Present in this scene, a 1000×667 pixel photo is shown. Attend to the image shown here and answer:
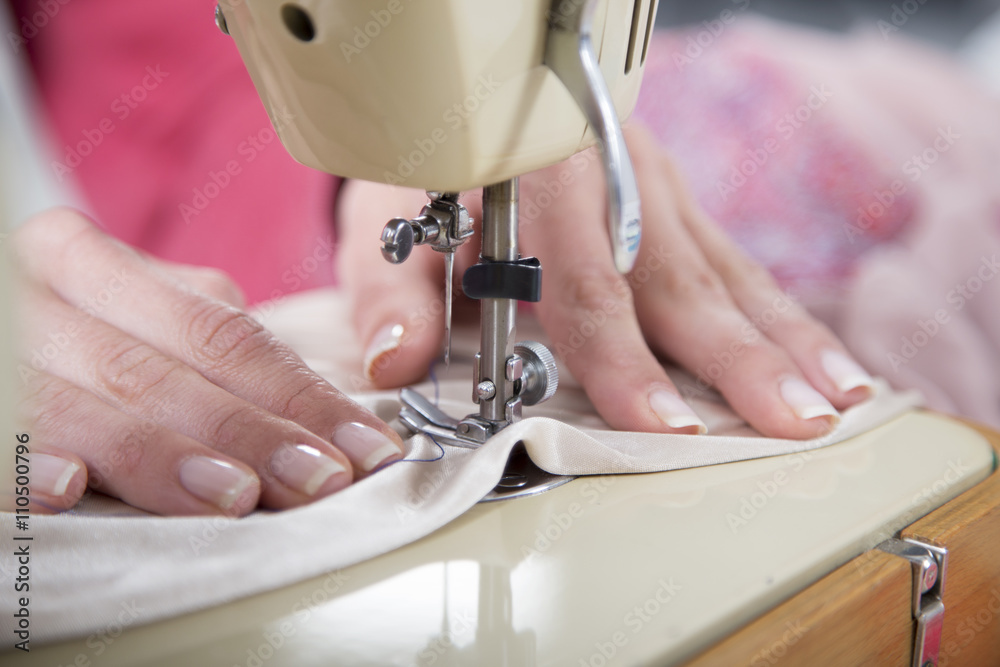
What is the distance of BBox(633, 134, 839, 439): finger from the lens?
67cm

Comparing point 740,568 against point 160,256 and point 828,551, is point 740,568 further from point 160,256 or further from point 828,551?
point 160,256

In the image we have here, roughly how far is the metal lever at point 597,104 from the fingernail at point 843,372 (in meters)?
0.34

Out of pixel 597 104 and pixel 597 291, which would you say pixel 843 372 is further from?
pixel 597 104

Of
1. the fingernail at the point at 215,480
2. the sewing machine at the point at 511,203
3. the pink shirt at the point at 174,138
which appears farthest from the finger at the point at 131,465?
the pink shirt at the point at 174,138

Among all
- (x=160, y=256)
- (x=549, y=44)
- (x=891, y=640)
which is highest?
(x=549, y=44)

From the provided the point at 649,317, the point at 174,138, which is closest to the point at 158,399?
the point at 649,317

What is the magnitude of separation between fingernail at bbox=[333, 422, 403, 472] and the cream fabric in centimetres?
1

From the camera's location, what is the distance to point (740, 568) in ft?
1.60

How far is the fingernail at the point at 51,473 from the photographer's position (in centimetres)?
50

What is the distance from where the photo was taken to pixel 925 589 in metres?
0.55

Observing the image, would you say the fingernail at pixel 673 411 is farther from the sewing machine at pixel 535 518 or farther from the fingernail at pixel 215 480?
the fingernail at pixel 215 480

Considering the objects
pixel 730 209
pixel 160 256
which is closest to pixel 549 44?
pixel 730 209

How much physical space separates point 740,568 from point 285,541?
0.26 meters

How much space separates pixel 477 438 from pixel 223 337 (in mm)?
206
